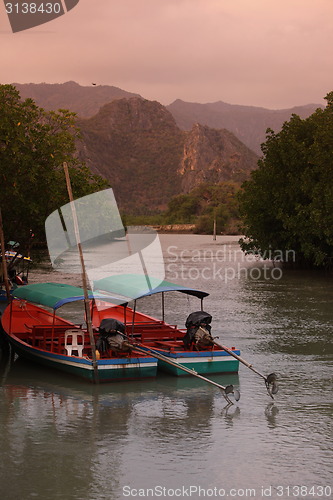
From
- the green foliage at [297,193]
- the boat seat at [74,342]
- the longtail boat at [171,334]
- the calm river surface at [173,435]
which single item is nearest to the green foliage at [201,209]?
the green foliage at [297,193]

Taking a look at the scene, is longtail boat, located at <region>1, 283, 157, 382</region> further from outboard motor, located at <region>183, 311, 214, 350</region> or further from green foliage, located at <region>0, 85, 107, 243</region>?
green foliage, located at <region>0, 85, 107, 243</region>

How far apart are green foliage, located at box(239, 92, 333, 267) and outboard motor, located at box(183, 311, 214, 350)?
1002 inches

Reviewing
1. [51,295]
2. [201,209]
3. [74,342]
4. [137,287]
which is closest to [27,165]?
[51,295]

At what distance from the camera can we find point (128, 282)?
72.9 feet

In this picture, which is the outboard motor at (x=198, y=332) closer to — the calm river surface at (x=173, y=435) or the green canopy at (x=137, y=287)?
the calm river surface at (x=173, y=435)

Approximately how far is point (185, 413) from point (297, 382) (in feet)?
14.1

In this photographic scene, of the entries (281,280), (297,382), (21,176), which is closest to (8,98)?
(21,176)

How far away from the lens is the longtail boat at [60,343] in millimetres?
18422

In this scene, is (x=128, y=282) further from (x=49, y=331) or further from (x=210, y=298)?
(x=210, y=298)

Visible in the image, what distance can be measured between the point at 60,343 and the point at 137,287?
2754mm

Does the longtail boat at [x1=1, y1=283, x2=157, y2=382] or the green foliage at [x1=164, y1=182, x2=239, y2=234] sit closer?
the longtail boat at [x1=1, y1=283, x2=157, y2=382]

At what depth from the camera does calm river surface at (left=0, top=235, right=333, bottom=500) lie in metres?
12.5

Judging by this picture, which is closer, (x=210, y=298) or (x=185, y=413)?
(x=185, y=413)

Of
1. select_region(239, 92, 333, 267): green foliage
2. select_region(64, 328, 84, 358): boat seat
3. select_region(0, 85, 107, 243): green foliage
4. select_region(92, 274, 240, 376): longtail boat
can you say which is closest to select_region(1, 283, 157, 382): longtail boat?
select_region(64, 328, 84, 358): boat seat
